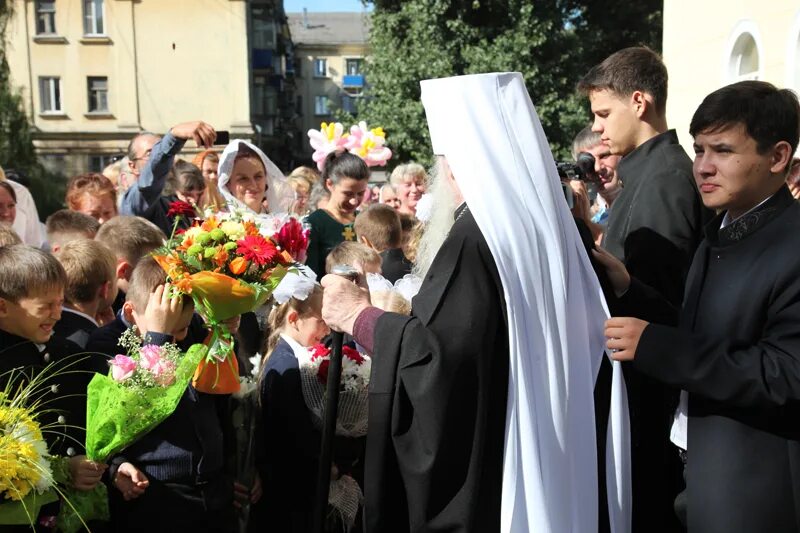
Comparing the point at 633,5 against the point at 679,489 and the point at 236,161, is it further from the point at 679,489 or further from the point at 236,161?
the point at 679,489

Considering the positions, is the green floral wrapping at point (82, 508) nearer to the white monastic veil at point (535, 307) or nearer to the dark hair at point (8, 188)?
the white monastic veil at point (535, 307)

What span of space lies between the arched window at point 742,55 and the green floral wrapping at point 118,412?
10.6m

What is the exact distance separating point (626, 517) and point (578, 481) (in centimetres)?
26

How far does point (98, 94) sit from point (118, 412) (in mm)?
36017

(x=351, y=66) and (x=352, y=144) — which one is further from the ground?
(x=351, y=66)

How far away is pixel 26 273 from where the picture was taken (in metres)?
3.44

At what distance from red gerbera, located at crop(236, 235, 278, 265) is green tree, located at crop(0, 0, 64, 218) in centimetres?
2851

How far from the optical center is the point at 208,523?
12.3 feet

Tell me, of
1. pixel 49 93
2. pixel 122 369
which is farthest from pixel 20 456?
pixel 49 93

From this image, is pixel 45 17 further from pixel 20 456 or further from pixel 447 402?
pixel 447 402

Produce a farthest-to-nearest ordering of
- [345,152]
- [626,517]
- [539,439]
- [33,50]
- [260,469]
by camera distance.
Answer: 1. [33,50]
2. [345,152]
3. [260,469]
4. [626,517]
5. [539,439]

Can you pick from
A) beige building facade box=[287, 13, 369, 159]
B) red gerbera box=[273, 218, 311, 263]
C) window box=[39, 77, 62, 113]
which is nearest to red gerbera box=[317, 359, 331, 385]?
red gerbera box=[273, 218, 311, 263]

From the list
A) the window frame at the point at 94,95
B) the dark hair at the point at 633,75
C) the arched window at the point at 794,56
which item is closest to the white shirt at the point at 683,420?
the dark hair at the point at 633,75

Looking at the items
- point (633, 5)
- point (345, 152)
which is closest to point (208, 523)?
point (345, 152)
